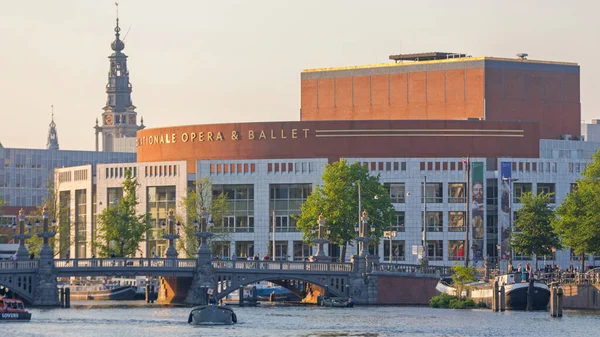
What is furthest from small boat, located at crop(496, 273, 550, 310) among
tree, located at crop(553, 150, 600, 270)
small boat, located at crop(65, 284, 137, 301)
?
small boat, located at crop(65, 284, 137, 301)

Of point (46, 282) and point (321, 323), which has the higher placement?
point (46, 282)

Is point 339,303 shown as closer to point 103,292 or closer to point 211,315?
point 211,315

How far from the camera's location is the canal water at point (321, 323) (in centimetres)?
11556

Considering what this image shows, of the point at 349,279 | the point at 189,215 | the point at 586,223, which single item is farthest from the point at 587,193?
the point at 189,215

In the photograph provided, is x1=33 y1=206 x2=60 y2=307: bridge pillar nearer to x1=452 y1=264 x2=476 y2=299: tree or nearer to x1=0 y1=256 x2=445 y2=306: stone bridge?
x1=0 y1=256 x2=445 y2=306: stone bridge

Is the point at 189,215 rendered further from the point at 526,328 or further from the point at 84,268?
the point at 526,328

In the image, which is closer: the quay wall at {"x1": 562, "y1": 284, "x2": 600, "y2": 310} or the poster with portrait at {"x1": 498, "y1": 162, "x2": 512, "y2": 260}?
the quay wall at {"x1": 562, "y1": 284, "x2": 600, "y2": 310}

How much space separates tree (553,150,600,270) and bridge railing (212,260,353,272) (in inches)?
820

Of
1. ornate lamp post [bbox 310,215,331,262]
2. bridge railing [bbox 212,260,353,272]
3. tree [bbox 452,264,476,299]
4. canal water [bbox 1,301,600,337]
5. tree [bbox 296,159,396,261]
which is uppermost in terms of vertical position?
tree [bbox 296,159,396,261]

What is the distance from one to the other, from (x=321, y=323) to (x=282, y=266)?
2911 cm

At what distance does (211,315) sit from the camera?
413 feet

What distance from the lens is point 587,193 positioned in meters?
145

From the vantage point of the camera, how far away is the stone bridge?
148m

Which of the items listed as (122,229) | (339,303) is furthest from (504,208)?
(339,303)
